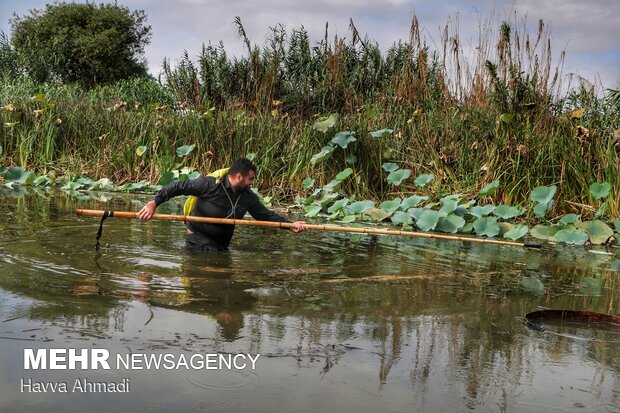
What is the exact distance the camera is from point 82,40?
3216 cm

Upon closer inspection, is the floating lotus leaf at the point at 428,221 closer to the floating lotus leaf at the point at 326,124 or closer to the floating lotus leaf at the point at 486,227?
the floating lotus leaf at the point at 486,227

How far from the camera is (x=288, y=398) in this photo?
9.32 ft

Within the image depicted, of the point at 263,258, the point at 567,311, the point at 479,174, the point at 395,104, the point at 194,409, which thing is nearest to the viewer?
the point at 194,409

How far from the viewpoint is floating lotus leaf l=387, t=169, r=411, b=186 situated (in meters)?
9.64

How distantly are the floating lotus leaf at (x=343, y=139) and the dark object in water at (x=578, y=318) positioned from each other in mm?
5998

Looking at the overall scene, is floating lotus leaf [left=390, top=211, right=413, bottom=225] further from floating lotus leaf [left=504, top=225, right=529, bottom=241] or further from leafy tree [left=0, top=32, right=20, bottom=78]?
leafy tree [left=0, top=32, right=20, bottom=78]

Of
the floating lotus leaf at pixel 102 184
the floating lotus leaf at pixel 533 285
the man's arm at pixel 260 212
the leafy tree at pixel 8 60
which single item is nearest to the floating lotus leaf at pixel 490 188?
the floating lotus leaf at pixel 533 285

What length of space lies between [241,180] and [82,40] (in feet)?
93.7

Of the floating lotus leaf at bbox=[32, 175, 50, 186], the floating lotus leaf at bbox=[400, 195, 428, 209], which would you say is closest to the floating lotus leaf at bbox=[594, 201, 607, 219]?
the floating lotus leaf at bbox=[400, 195, 428, 209]

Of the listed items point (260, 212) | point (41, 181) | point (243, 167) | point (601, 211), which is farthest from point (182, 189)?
point (41, 181)

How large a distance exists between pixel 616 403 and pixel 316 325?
1.58m

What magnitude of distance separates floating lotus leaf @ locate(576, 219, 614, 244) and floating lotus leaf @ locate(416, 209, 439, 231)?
1661 millimetres

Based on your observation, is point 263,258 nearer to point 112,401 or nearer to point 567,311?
point 567,311

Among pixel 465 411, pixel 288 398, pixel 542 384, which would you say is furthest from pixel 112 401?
pixel 542 384
